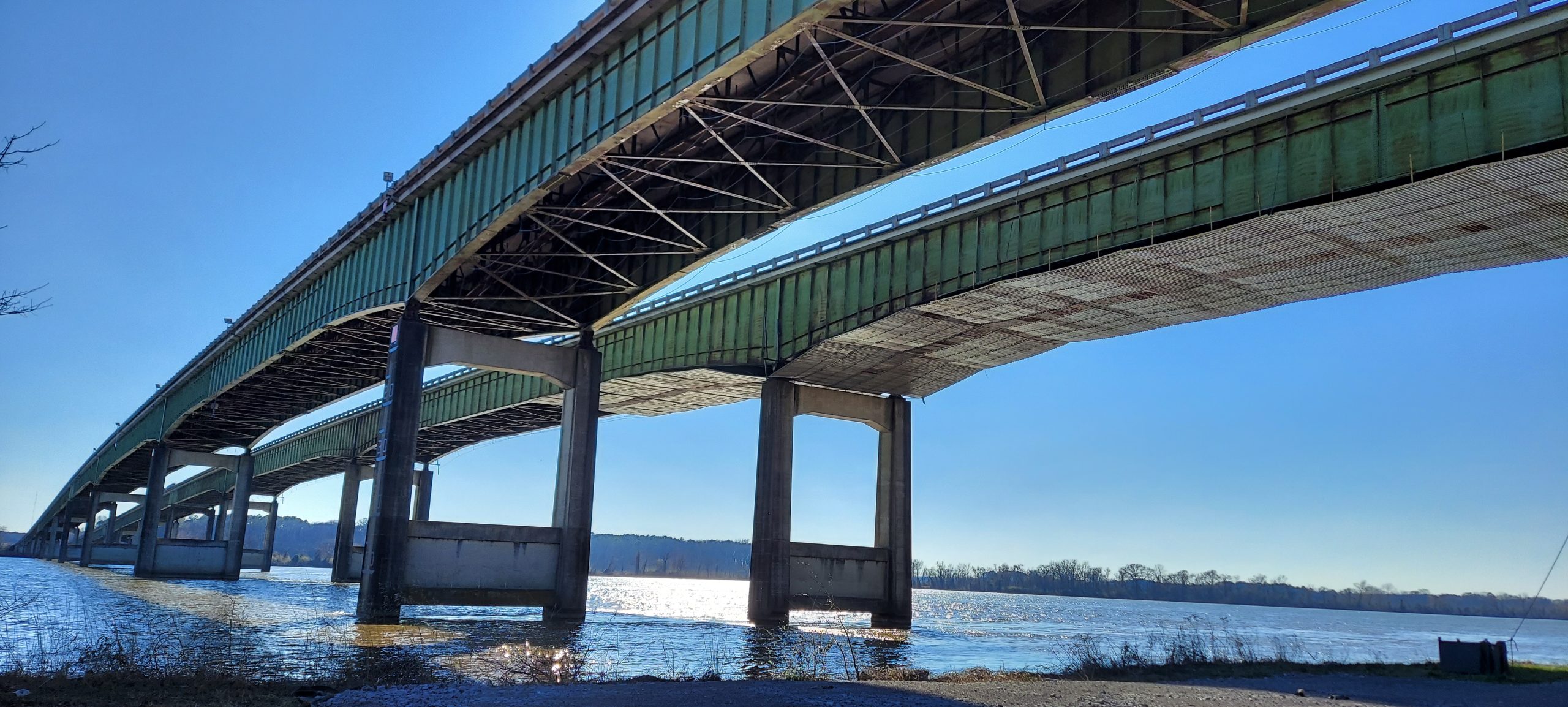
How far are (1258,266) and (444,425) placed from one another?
5954 centimetres

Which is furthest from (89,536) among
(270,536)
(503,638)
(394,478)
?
(503,638)

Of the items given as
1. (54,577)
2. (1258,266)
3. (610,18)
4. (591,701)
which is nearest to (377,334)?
(610,18)

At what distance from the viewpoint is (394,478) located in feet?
124

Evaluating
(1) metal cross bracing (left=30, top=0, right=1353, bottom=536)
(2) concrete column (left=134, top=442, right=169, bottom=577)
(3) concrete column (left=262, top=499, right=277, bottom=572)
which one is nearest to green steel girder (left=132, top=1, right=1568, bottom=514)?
(1) metal cross bracing (left=30, top=0, right=1353, bottom=536)

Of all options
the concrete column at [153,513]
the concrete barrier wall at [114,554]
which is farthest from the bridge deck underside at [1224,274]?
the concrete barrier wall at [114,554]

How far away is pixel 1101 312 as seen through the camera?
3581 centimetres

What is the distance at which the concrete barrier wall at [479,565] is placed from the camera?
3750 cm

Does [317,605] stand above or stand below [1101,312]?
below

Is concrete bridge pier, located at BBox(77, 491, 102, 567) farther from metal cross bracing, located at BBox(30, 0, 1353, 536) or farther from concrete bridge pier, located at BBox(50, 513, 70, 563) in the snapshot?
metal cross bracing, located at BBox(30, 0, 1353, 536)

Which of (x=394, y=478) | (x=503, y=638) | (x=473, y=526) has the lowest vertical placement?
(x=503, y=638)

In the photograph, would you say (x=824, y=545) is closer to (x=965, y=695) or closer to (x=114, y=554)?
(x=965, y=695)

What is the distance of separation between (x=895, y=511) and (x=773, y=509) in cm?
648

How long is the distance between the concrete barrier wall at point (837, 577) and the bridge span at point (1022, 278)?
117mm

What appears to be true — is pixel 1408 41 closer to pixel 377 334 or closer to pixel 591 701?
pixel 591 701
